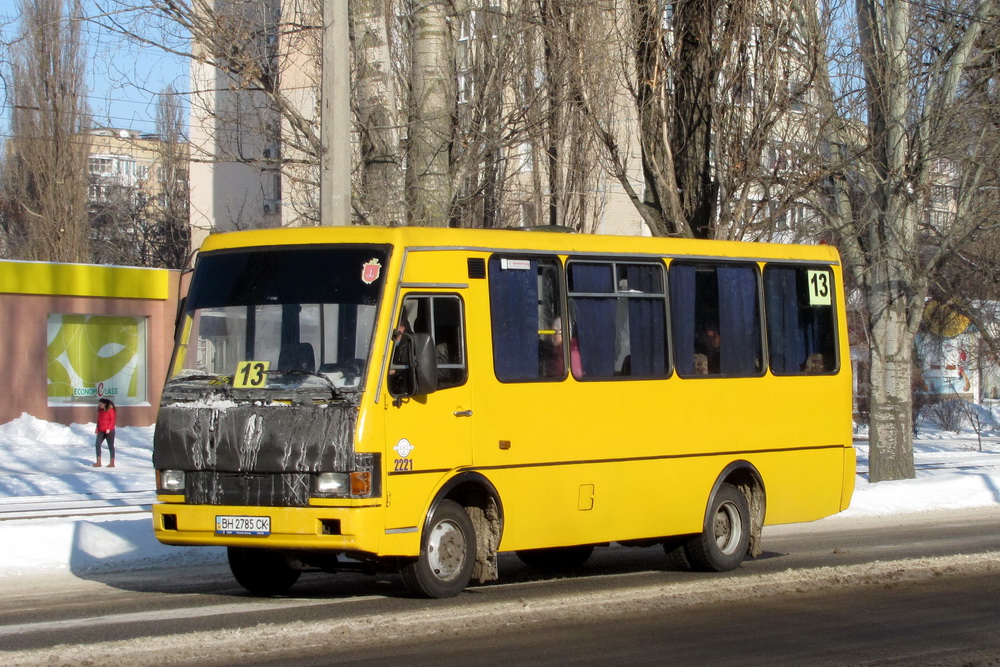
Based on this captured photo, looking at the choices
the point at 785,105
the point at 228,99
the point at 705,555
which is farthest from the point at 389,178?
the point at 705,555

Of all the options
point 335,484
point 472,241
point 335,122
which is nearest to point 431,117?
point 335,122

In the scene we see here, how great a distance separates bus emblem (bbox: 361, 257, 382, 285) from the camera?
979cm

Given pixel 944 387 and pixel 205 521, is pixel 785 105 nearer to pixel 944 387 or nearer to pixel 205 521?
pixel 205 521

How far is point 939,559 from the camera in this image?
12383 mm

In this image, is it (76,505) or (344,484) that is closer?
(344,484)

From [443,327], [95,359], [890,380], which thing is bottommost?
[890,380]

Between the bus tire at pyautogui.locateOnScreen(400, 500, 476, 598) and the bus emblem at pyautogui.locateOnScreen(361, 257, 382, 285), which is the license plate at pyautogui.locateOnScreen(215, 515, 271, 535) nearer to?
the bus tire at pyautogui.locateOnScreen(400, 500, 476, 598)

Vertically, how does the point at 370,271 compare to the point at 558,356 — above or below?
above

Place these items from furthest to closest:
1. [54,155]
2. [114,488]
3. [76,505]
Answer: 1. [54,155]
2. [114,488]
3. [76,505]

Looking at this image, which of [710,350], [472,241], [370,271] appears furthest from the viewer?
[710,350]

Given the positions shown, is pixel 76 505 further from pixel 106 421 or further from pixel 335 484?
pixel 335 484

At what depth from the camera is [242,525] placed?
31.1ft

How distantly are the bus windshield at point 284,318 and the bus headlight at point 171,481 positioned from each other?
692mm

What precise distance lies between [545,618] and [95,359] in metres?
29.4
